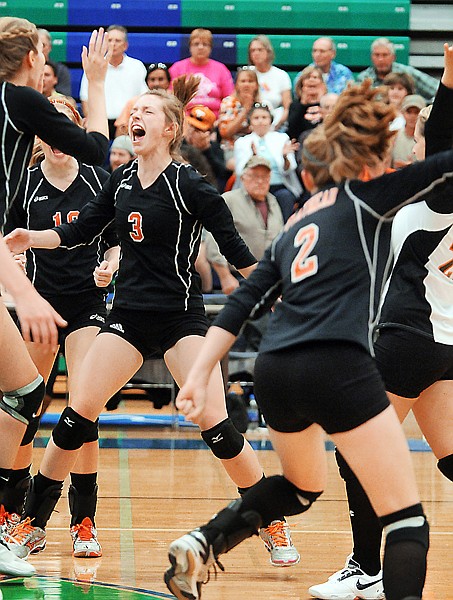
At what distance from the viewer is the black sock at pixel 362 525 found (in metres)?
3.75

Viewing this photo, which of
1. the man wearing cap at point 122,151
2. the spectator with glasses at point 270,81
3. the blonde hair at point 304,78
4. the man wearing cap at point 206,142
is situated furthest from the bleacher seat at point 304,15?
the man wearing cap at point 122,151

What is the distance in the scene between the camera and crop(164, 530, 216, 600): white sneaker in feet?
10.1

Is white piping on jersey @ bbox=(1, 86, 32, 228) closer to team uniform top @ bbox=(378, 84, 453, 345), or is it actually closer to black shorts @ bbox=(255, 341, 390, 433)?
black shorts @ bbox=(255, 341, 390, 433)

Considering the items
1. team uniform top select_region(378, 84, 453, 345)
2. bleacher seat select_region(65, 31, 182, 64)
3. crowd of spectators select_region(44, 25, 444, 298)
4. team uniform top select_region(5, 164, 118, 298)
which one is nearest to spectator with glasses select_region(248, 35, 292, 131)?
crowd of spectators select_region(44, 25, 444, 298)

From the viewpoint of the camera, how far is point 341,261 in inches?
118

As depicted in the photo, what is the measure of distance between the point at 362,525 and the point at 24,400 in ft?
4.30

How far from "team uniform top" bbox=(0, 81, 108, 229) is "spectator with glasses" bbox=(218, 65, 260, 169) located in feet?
21.4

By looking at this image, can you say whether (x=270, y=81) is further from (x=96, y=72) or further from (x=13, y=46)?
(x=13, y=46)

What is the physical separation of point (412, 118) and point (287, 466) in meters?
7.07

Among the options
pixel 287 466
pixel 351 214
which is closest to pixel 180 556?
pixel 287 466

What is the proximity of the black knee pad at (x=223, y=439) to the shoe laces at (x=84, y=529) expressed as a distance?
698 mm

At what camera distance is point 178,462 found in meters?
7.04

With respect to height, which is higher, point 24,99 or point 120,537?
point 24,99

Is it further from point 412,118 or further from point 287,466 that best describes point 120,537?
point 412,118
